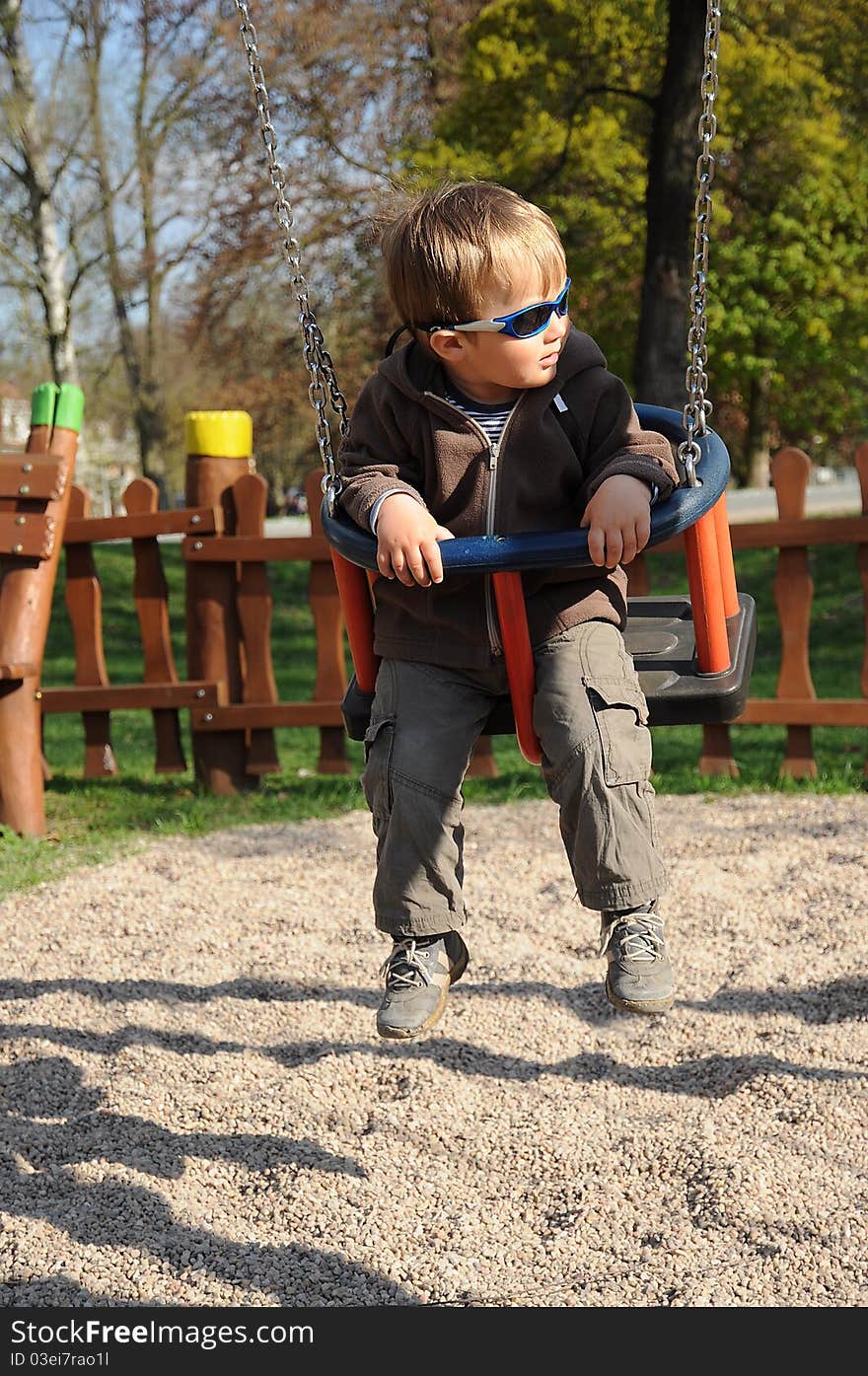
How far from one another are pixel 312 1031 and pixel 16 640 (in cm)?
253

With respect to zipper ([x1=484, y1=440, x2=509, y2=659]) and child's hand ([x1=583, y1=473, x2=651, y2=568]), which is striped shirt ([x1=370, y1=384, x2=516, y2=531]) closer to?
zipper ([x1=484, y1=440, x2=509, y2=659])

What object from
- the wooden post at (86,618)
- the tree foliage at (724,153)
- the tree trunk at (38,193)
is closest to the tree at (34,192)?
the tree trunk at (38,193)

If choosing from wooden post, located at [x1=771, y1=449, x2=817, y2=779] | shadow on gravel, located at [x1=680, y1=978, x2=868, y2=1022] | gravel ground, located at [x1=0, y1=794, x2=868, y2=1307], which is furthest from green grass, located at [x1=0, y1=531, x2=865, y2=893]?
shadow on gravel, located at [x1=680, y1=978, x2=868, y2=1022]

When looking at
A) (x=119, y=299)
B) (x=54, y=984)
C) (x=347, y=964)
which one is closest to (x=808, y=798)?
(x=347, y=964)

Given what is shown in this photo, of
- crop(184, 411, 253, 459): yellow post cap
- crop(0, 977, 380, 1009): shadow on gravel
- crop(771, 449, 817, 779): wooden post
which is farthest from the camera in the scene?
crop(184, 411, 253, 459): yellow post cap

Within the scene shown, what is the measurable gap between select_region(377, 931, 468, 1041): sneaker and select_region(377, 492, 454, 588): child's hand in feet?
2.18

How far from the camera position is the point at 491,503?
2.31m

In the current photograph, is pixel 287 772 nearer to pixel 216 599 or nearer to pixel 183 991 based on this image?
pixel 216 599

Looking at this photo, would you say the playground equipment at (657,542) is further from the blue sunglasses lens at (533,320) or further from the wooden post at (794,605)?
the wooden post at (794,605)

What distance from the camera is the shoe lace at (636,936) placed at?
2.29 metres

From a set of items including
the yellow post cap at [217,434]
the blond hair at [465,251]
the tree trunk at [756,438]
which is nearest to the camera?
the blond hair at [465,251]

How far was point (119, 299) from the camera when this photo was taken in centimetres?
2248

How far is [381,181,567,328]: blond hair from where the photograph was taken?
7.17 feet

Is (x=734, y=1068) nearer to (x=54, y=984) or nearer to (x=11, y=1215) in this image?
(x=11, y=1215)
